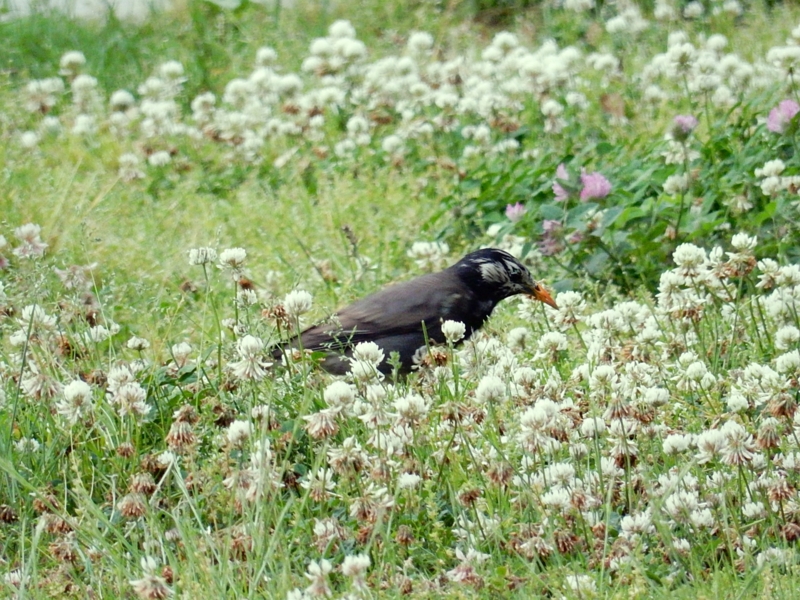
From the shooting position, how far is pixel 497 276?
19.7 ft

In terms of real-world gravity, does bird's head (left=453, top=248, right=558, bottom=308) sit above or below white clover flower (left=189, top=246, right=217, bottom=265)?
below

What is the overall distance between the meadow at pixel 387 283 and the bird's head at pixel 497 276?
1.10 ft

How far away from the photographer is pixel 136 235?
8.00 metres

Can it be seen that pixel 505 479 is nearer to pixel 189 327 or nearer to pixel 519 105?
pixel 189 327

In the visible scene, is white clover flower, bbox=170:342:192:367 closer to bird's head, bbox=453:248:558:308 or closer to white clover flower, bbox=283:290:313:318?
white clover flower, bbox=283:290:313:318

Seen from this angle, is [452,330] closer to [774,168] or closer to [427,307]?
[427,307]

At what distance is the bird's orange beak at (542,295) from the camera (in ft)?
19.0

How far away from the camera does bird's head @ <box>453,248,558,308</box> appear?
596cm

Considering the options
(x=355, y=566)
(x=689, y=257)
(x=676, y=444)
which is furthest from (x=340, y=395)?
(x=689, y=257)

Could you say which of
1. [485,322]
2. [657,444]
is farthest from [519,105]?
[657,444]

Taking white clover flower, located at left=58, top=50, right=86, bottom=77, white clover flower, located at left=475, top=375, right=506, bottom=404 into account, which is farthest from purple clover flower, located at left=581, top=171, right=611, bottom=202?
white clover flower, located at left=58, top=50, right=86, bottom=77

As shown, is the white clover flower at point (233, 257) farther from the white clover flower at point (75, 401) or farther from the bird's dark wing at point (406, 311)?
the bird's dark wing at point (406, 311)

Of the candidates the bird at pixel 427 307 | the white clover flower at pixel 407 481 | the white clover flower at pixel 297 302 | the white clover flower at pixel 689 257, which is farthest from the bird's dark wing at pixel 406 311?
the white clover flower at pixel 407 481

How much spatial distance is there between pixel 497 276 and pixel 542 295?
258mm
